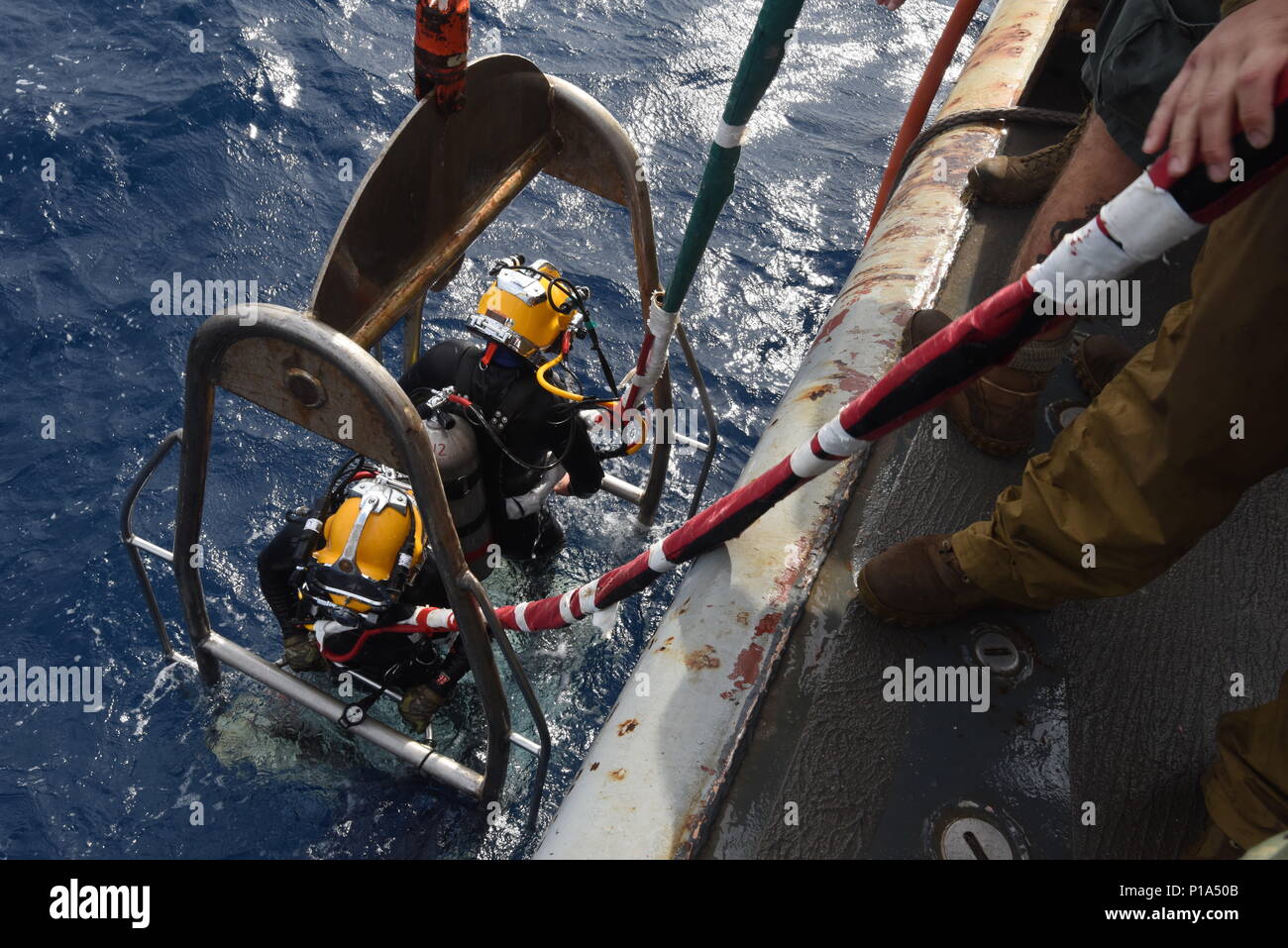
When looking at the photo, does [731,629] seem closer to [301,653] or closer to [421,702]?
[421,702]

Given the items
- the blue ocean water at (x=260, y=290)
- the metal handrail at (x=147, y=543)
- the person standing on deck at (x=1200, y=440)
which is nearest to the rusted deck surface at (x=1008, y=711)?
the person standing on deck at (x=1200, y=440)

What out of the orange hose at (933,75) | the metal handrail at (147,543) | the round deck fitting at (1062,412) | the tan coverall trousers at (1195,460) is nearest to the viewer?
the tan coverall trousers at (1195,460)

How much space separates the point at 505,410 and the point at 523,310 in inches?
17.2

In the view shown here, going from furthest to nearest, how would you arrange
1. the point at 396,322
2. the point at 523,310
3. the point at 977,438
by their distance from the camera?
the point at 523,310 → the point at 396,322 → the point at 977,438

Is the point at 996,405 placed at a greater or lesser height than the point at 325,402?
greater

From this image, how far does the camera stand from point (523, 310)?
4.08m

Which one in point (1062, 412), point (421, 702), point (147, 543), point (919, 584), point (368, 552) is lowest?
point (421, 702)

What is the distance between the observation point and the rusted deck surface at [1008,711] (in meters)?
2.28

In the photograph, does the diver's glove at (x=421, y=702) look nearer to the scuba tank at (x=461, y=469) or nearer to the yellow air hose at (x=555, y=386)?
the scuba tank at (x=461, y=469)

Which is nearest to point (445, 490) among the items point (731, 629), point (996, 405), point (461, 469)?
point (461, 469)

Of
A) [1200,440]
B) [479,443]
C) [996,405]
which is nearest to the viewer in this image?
[1200,440]

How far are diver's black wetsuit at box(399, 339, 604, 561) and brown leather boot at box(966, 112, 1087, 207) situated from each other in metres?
2.00

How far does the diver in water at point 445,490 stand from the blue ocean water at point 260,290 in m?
0.74
